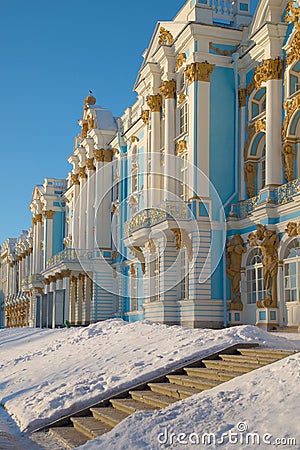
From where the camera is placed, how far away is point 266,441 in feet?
18.9

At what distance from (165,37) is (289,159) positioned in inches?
351

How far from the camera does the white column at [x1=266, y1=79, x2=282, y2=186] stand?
19812 millimetres

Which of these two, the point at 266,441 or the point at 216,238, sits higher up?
the point at 216,238

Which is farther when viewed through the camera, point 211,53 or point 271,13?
point 211,53

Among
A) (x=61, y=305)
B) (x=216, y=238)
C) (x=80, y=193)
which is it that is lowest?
(x=61, y=305)

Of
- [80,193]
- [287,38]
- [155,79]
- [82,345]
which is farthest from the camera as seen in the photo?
[80,193]

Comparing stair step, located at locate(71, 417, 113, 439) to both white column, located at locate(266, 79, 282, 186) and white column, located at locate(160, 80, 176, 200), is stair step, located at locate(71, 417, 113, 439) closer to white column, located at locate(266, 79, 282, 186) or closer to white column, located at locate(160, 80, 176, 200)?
white column, located at locate(266, 79, 282, 186)

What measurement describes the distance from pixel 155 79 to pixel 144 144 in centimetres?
419

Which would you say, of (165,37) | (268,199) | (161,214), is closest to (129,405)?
(268,199)

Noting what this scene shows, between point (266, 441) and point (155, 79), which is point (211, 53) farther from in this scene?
point (266, 441)

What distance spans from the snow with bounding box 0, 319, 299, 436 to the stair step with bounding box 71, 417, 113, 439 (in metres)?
0.51

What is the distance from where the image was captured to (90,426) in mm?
8438

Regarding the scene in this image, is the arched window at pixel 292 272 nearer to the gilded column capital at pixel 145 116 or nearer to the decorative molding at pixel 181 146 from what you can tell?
the decorative molding at pixel 181 146

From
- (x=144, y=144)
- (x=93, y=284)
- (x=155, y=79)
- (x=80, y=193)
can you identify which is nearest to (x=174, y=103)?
(x=155, y=79)
